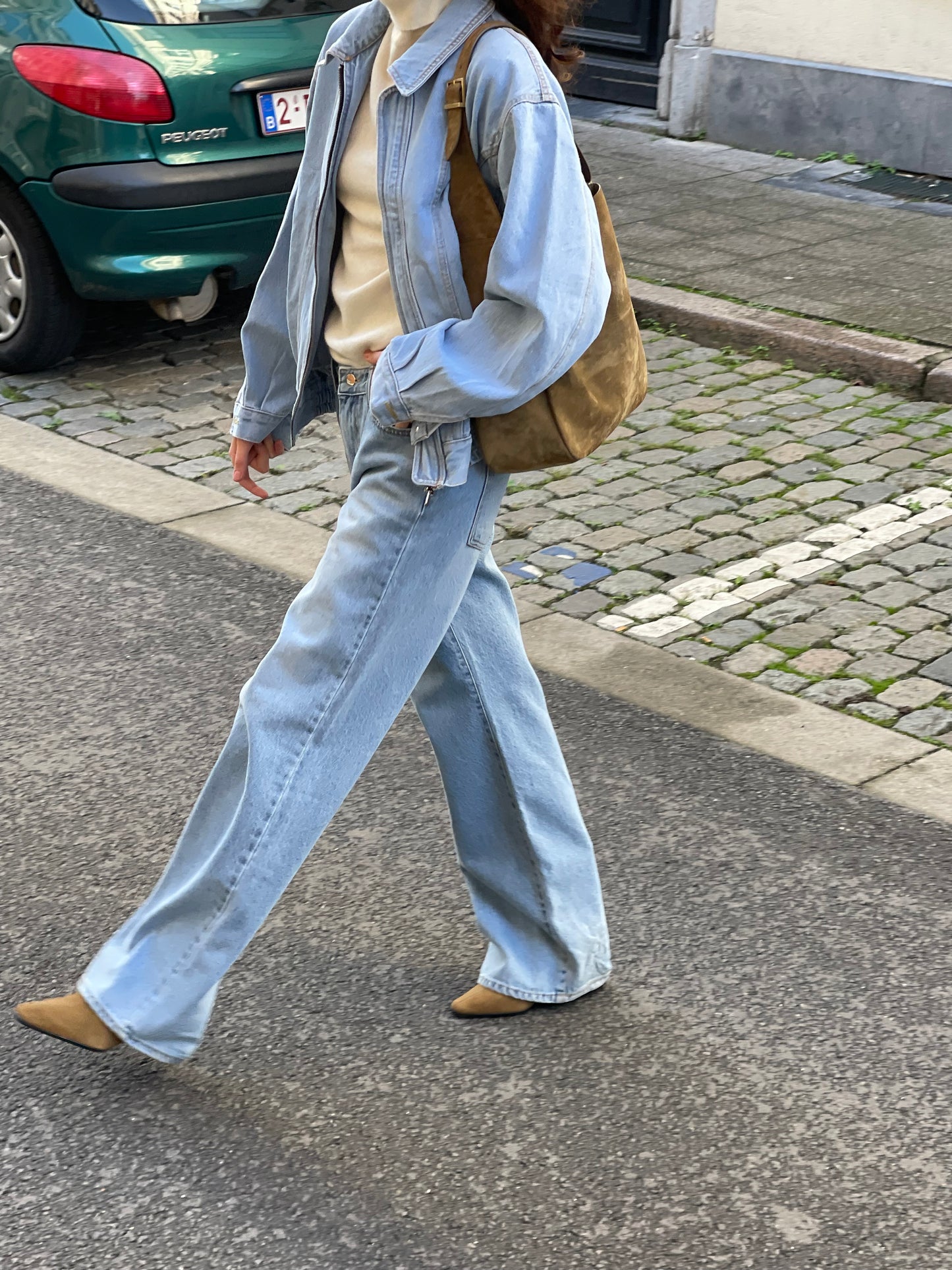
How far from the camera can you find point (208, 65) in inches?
255

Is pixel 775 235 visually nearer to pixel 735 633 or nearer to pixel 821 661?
pixel 735 633

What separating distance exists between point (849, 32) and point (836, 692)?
20.7ft

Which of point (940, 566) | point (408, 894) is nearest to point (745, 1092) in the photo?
point (408, 894)

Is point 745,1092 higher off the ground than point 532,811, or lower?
lower

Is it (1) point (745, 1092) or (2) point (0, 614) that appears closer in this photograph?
(1) point (745, 1092)

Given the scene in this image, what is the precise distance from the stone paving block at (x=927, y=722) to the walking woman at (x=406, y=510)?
1325 mm

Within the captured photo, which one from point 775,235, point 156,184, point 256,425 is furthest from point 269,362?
point 775,235

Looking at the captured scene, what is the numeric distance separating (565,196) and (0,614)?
290 cm

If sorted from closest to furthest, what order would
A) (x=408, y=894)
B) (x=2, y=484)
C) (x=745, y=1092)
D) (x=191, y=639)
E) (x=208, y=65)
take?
1. (x=745, y=1092)
2. (x=408, y=894)
3. (x=191, y=639)
4. (x=2, y=484)
5. (x=208, y=65)

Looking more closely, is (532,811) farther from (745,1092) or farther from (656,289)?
(656,289)

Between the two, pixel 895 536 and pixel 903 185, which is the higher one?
pixel 903 185

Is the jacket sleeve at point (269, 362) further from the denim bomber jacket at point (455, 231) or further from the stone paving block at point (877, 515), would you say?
the stone paving block at point (877, 515)

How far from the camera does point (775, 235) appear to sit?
27.4 ft

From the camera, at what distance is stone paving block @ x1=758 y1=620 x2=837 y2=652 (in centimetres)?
459
